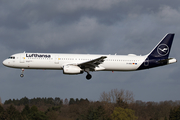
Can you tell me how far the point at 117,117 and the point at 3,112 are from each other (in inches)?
1624

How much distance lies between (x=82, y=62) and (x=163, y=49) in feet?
54.1

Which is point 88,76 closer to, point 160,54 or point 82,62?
point 82,62

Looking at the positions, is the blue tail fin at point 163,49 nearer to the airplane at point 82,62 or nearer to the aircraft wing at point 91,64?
the airplane at point 82,62

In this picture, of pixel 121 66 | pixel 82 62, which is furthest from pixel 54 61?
pixel 121 66

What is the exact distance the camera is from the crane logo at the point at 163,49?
50156 millimetres

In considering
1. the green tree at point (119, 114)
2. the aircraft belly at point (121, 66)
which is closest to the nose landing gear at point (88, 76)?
the aircraft belly at point (121, 66)

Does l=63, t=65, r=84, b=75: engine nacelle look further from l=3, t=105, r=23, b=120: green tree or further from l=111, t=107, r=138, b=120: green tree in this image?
l=3, t=105, r=23, b=120: green tree

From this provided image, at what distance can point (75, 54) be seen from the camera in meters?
46.6

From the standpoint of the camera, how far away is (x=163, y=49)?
166 ft

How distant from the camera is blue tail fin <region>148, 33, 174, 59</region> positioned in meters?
49.7

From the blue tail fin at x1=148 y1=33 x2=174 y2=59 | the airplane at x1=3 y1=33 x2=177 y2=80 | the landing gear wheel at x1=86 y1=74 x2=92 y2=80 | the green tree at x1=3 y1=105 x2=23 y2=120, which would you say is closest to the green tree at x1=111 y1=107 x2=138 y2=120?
the green tree at x1=3 y1=105 x2=23 y2=120

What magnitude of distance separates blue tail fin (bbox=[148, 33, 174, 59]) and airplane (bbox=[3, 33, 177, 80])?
0.22 meters

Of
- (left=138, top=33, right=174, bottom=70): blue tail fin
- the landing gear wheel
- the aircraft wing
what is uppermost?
(left=138, top=33, right=174, bottom=70): blue tail fin

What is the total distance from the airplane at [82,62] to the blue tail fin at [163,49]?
221 millimetres
